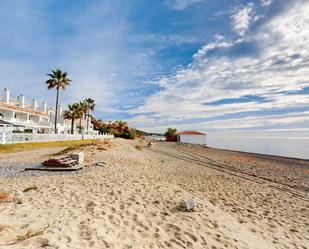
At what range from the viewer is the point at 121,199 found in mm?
7289

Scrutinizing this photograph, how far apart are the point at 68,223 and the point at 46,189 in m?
3.59

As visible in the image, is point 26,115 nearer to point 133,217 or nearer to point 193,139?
point 133,217

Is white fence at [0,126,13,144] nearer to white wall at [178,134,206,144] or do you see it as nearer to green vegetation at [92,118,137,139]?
green vegetation at [92,118,137,139]

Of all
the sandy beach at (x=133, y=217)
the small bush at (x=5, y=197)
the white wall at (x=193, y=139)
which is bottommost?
the sandy beach at (x=133, y=217)

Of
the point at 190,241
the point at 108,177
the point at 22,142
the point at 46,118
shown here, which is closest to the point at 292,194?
the point at 190,241

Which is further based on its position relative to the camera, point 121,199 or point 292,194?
point 292,194

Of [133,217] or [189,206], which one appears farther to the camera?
[189,206]

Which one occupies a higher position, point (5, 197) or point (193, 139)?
point (193, 139)

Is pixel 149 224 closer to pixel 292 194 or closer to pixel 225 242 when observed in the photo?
pixel 225 242

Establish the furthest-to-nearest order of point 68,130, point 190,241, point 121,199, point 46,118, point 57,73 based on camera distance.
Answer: point 68,130
point 46,118
point 57,73
point 121,199
point 190,241

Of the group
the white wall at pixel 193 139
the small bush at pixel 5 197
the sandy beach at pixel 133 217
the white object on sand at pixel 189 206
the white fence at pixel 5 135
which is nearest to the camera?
the sandy beach at pixel 133 217

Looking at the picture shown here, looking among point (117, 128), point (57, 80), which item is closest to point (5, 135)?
point (57, 80)

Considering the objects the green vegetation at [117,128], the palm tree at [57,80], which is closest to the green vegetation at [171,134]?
the green vegetation at [117,128]

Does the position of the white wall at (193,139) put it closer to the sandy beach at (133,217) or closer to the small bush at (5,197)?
the sandy beach at (133,217)
